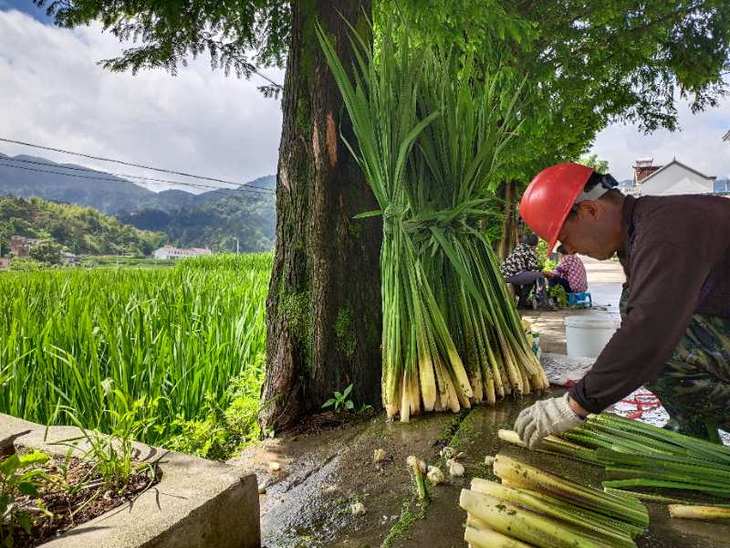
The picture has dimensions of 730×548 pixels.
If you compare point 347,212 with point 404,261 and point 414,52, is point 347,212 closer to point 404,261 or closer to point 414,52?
point 404,261

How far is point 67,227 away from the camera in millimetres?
60094

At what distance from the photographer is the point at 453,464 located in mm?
1789

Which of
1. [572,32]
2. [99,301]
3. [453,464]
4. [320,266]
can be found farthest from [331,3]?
[572,32]

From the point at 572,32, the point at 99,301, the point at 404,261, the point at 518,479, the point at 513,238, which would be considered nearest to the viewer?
the point at 518,479

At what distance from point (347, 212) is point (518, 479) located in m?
1.59

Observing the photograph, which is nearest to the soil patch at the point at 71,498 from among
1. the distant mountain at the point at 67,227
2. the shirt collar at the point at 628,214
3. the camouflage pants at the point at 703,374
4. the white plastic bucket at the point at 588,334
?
the shirt collar at the point at 628,214

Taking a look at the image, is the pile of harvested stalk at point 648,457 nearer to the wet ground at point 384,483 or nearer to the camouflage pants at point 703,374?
the wet ground at point 384,483

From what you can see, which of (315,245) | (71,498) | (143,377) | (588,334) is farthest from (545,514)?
(588,334)

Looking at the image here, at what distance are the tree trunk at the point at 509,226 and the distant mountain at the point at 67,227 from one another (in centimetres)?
Answer: 4598

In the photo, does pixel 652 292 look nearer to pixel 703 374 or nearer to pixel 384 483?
pixel 703 374

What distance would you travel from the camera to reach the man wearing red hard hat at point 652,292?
4.76 ft

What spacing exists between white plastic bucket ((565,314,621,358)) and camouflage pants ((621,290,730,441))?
1.47m

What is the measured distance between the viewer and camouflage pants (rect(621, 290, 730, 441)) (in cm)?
183

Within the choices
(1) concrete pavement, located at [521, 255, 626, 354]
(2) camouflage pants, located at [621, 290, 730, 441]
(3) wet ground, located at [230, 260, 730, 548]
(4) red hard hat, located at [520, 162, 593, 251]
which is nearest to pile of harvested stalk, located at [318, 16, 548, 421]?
(3) wet ground, located at [230, 260, 730, 548]
